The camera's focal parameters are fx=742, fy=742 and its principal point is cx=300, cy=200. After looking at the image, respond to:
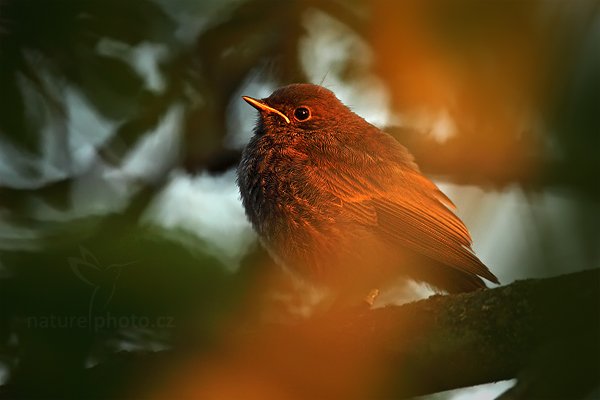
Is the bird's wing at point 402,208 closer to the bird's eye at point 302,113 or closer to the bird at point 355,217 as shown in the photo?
the bird at point 355,217

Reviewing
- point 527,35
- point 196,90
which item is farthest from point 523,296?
point 196,90

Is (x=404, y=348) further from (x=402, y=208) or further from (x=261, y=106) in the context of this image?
(x=261, y=106)

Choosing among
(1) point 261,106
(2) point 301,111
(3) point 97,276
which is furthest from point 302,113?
(3) point 97,276

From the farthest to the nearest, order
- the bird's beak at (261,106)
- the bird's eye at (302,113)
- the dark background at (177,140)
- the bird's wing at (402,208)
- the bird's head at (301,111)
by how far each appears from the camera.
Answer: the bird's eye at (302,113)
the bird's head at (301,111)
the bird's beak at (261,106)
the bird's wing at (402,208)
the dark background at (177,140)

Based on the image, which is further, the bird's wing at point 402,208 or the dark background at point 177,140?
the bird's wing at point 402,208

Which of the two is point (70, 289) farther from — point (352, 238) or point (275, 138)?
point (275, 138)

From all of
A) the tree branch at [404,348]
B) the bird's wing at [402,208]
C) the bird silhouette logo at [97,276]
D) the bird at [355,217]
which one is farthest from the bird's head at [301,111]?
the bird silhouette logo at [97,276]

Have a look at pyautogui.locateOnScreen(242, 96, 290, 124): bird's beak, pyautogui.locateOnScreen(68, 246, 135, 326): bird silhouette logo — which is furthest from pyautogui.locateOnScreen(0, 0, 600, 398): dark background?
pyautogui.locateOnScreen(242, 96, 290, 124): bird's beak
